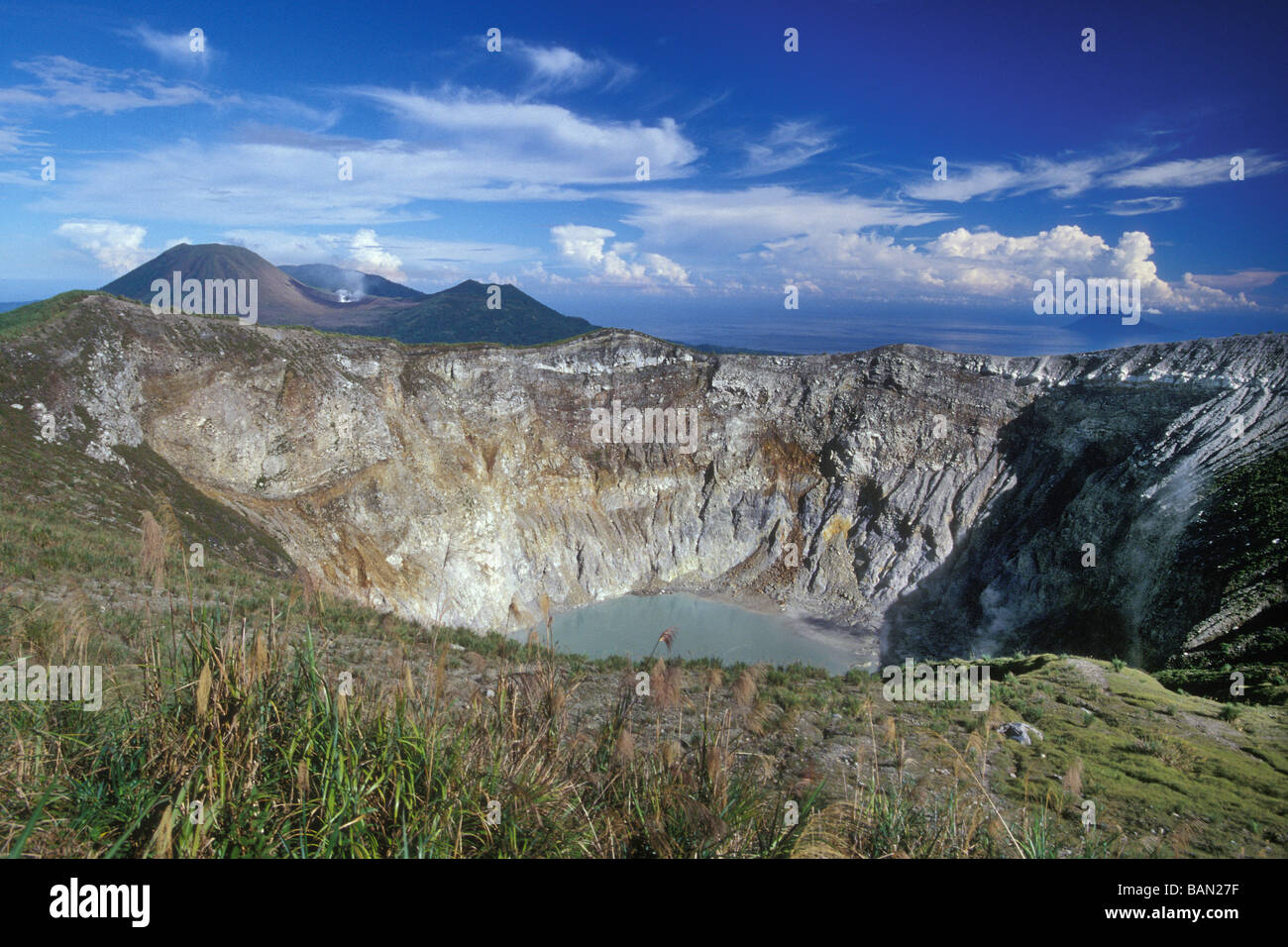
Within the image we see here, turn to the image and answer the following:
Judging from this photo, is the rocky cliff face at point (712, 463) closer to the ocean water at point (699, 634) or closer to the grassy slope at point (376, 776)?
the ocean water at point (699, 634)

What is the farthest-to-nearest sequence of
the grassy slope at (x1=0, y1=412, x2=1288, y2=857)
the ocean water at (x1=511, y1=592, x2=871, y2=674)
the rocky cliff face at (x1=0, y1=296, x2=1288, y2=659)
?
the ocean water at (x1=511, y1=592, x2=871, y2=674), the rocky cliff face at (x1=0, y1=296, x2=1288, y2=659), the grassy slope at (x1=0, y1=412, x2=1288, y2=857)

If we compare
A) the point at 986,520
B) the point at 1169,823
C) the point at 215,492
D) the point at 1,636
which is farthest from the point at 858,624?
the point at 1,636

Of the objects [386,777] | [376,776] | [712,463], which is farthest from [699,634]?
[386,777]

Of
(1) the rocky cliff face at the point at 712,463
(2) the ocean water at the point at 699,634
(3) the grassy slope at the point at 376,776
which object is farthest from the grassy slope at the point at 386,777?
(2) the ocean water at the point at 699,634

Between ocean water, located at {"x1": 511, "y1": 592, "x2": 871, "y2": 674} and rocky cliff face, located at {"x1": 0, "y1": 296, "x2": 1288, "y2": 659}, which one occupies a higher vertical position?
rocky cliff face, located at {"x1": 0, "y1": 296, "x2": 1288, "y2": 659}

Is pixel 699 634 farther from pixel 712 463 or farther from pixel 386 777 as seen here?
→ pixel 386 777

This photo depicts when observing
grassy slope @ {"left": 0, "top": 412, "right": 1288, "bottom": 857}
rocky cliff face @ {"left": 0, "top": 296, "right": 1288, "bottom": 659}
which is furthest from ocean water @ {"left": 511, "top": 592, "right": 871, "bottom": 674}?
grassy slope @ {"left": 0, "top": 412, "right": 1288, "bottom": 857}

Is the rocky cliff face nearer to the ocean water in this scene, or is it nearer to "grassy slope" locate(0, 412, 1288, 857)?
the ocean water
